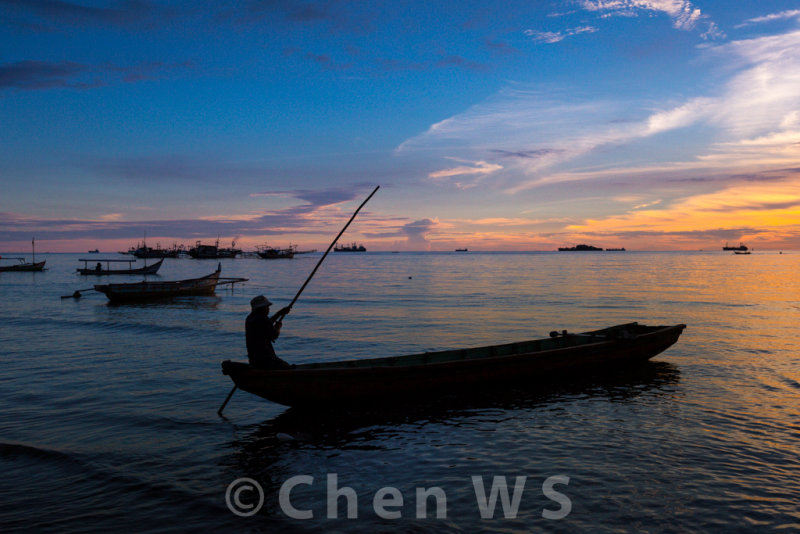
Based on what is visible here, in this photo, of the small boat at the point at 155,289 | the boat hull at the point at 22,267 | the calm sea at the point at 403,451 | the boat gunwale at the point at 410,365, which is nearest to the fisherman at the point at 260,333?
the boat gunwale at the point at 410,365

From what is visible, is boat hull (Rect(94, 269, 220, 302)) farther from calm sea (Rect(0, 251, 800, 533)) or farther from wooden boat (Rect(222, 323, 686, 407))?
wooden boat (Rect(222, 323, 686, 407))

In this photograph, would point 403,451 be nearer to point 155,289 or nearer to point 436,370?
point 436,370

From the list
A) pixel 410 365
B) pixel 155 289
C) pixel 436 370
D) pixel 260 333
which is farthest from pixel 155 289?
pixel 436 370

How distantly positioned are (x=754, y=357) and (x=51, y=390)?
20.2 metres

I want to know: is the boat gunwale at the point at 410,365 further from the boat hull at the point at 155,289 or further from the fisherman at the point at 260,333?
the boat hull at the point at 155,289

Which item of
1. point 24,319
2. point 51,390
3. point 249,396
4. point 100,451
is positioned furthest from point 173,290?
point 100,451

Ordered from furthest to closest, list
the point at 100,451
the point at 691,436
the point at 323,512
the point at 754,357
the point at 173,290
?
the point at 173,290
the point at 754,357
the point at 691,436
the point at 100,451
the point at 323,512

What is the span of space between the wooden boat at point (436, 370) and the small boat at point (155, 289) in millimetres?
27209

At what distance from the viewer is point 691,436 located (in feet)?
28.8

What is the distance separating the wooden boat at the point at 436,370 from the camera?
30.4 ft

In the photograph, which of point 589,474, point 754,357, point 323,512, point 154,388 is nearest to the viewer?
Answer: point 323,512

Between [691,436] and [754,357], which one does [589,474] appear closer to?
[691,436]

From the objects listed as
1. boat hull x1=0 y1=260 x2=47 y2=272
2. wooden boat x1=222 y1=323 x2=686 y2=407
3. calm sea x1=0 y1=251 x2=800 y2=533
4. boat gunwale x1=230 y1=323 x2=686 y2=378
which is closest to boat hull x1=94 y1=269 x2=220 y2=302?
calm sea x1=0 y1=251 x2=800 y2=533

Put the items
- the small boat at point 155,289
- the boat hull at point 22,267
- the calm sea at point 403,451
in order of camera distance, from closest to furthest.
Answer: the calm sea at point 403,451
the small boat at point 155,289
the boat hull at point 22,267
